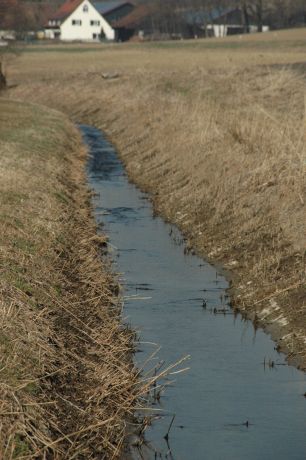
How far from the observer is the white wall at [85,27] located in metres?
148

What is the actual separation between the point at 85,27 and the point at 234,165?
132 metres

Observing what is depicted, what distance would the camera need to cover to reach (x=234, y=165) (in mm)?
22062

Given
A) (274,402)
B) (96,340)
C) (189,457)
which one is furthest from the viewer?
(96,340)

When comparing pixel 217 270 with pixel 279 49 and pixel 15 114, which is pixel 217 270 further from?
pixel 279 49

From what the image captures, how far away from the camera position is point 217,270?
17.1 m

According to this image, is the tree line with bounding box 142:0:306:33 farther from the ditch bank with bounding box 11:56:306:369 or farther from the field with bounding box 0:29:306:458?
the field with bounding box 0:29:306:458

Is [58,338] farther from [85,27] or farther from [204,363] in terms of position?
A: [85,27]

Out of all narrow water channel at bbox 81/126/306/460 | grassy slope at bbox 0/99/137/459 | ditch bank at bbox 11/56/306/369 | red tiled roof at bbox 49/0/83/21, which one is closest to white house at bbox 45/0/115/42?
red tiled roof at bbox 49/0/83/21

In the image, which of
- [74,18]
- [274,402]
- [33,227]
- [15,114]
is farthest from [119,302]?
[74,18]

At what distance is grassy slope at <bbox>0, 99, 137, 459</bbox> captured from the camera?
8.77 meters

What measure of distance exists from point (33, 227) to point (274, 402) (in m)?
6.43

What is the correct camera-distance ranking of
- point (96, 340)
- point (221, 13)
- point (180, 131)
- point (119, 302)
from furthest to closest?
point (221, 13) → point (180, 131) → point (119, 302) → point (96, 340)

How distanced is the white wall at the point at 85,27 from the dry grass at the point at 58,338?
13037 cm

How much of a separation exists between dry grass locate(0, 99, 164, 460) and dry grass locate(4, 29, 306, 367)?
2.19m
